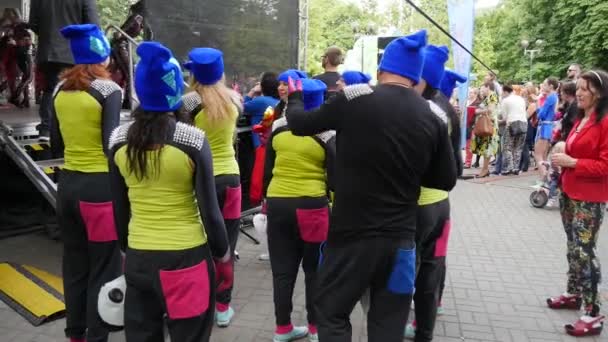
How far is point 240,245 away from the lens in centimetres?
627

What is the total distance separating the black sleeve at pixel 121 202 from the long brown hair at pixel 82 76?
94 centimetres

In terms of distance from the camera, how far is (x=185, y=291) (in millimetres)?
2391

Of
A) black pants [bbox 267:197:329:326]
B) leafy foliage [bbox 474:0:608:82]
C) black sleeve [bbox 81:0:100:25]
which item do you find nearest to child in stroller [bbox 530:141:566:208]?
black pants [bbox 267:197:329:326]

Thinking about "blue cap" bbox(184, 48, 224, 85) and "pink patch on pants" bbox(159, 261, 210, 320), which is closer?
"pink patch on pants" bbox(159, 261, 210, 320)

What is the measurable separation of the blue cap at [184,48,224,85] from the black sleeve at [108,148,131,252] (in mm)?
1338

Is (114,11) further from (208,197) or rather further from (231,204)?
(208,197)

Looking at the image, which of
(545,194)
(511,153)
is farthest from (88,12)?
(511,153)

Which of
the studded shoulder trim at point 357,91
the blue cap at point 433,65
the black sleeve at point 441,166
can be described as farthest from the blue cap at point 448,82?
the studded shoulder trim at point 357,91

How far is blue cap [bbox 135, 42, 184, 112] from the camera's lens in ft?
7.66

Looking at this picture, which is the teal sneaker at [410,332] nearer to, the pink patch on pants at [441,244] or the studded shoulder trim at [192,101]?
the pink patch on pants at [441,244]

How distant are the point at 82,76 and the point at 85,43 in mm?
194

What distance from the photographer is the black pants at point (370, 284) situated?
8.50 feet

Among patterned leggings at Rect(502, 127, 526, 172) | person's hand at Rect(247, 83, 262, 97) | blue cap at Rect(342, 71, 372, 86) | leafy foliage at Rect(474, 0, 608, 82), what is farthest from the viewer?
leafy foliage at Rect(474, 0, 608, 82)

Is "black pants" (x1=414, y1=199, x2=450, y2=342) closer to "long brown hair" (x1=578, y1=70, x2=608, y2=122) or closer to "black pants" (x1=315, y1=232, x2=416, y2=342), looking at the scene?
"black pants" (x1=315, y1=232, x2=416, y2=342)
